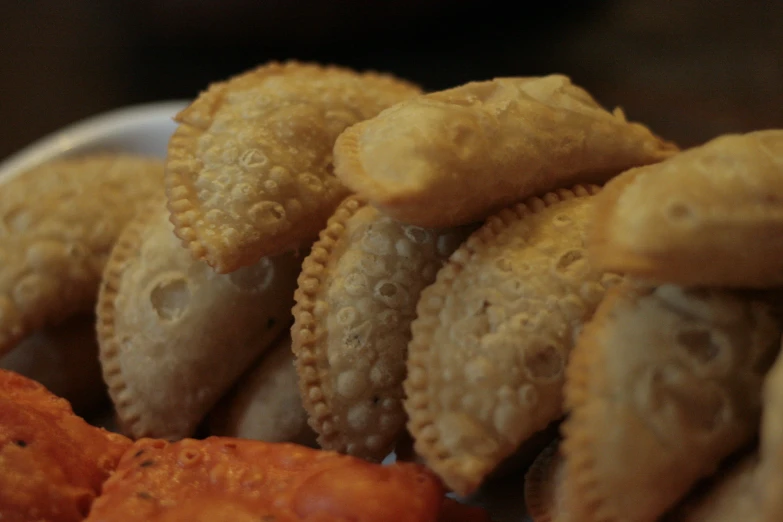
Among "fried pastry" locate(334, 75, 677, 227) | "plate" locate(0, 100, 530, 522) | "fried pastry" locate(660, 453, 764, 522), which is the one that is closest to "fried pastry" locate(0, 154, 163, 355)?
"plate" locate(0, 100, 530, 522)

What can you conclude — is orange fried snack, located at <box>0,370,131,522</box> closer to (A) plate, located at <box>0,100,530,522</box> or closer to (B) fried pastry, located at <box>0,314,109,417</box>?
(B) fried pastry, located at <box>0,314,109,417</box>

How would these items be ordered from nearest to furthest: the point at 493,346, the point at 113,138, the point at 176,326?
the point at 493,346
the point at 176,326
the point at 113,138

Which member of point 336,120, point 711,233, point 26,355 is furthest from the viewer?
point 26,355

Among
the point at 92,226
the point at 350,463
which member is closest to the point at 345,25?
the point at 92,226

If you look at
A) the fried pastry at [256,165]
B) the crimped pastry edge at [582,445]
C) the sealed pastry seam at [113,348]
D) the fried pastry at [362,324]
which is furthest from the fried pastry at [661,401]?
the sealed pastry seam at [113,348]

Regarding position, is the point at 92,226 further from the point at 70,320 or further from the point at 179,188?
the point at 179,188

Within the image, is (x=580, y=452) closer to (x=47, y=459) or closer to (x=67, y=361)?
(x=47, y=459)

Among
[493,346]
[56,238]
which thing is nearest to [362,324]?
[493,346]

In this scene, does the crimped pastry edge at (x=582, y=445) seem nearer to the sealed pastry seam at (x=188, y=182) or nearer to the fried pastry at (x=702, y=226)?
the fried pastry at (x=702, y=226)
